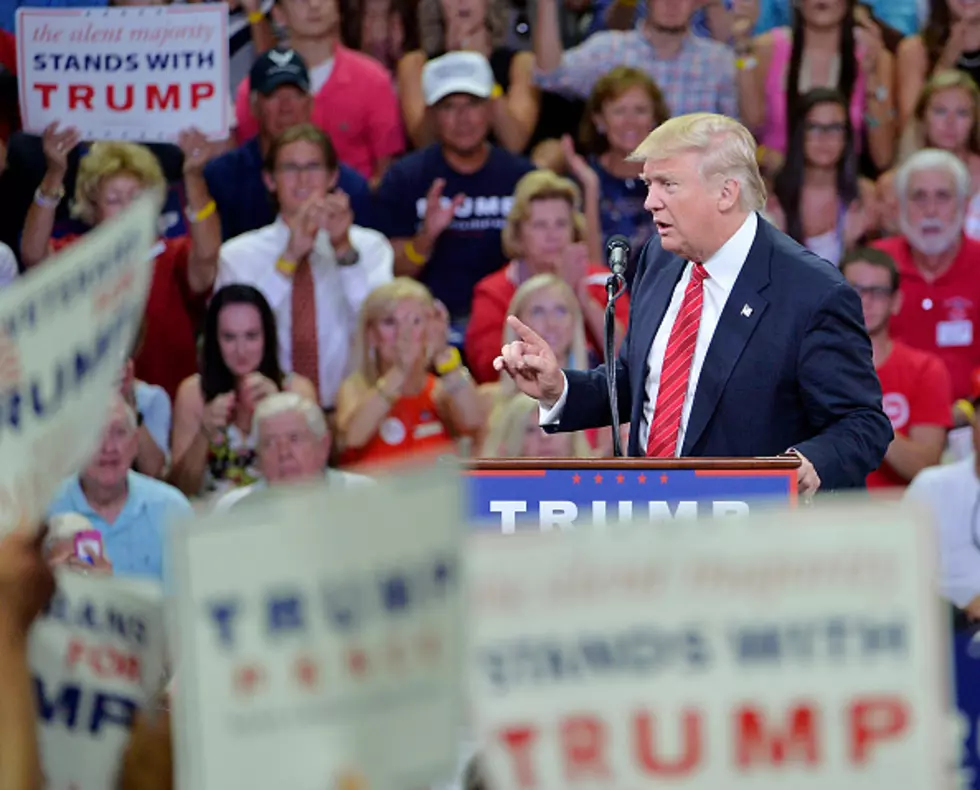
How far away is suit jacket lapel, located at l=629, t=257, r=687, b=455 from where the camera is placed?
4.02 meters

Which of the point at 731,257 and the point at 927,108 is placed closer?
the point at 731,257

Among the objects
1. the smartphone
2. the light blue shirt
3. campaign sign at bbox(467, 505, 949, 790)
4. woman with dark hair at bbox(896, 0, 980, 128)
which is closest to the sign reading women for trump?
campaign sign at bbox(467, 505, 949, 790)

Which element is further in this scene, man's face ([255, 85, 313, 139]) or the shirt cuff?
→ man's face ([255, 85, 313, 139])

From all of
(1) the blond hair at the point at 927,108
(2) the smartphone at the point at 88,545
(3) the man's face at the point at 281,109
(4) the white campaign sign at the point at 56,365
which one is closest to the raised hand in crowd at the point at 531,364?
(4) the white campaign sign at the point at 56,365

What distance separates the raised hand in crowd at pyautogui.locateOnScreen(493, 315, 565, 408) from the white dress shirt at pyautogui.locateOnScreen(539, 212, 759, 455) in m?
0.07

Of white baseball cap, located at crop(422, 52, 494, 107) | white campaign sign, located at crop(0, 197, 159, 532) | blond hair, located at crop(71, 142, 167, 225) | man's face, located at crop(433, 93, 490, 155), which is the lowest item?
white campaign sign, located at crop(0, 197, 159, 532)

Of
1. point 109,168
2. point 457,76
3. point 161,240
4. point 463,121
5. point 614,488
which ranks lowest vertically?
point 614,488

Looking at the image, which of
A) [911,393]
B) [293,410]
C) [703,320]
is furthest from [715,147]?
[911,393]

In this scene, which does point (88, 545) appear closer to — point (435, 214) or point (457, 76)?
point (435, 214)

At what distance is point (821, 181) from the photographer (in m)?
7.40

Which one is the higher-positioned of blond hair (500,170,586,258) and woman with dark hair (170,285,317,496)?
→ blond hair (500,170,586,258)

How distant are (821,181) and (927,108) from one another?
0.56 m

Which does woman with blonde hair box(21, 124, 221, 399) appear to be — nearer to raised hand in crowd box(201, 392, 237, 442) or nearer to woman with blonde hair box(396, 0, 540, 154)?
raised hand in crowd box(201, 392, 237, 442)

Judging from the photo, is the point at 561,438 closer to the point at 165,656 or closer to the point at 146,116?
the point at 146,116
